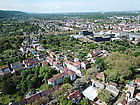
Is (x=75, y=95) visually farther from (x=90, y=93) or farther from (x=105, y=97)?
(x=105, y=97)

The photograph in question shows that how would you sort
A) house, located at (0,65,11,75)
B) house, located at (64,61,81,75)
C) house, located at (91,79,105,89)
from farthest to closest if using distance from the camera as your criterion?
house, located at (0,65,11,75), house, located at (64,61,81,75), house, located at (91,79,105,89)

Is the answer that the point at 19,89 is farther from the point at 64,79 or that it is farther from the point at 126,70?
the point at 126,70

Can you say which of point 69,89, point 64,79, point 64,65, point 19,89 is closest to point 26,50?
point 64,65

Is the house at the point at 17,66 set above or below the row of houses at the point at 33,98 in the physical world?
above

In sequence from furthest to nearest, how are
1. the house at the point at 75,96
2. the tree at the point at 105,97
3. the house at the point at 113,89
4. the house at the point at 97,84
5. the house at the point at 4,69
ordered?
the house at the point at 4,69, the house at the point at 97,84, the house at the point at 113,89, the house at the point at 75,96, the tree at the point at 105,97

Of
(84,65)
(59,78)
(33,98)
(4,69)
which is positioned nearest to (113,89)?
(59,78)

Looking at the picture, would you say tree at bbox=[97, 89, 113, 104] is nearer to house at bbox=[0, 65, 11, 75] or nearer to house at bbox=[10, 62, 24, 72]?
house at bbox=[10, 62, 24, 72]

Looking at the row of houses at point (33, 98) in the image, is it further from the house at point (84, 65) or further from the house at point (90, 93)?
the house at point (84, 65)

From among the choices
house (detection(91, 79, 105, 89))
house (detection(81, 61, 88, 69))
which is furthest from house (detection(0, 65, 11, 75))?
house (detection(91, 79, 105, 89))

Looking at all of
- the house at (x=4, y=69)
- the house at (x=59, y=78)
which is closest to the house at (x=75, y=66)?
the house at (x=59, y=78)
